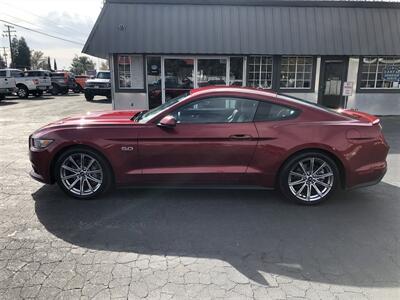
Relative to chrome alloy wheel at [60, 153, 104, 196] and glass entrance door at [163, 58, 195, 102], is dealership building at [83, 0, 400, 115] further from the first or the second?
chrome alloy wheel at [60, 153, 104, 196]

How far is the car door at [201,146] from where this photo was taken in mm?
4438

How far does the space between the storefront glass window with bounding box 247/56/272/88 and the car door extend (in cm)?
950

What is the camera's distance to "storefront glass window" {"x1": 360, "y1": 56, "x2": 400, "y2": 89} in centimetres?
1381

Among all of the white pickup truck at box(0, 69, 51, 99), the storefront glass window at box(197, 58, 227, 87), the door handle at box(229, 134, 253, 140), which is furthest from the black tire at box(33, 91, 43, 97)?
the door handle at box(229, 134, 253, 140)

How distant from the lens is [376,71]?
45.8 ft

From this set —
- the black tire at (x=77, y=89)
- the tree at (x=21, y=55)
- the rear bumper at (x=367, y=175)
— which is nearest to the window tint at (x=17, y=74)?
the black tire at (x=77, y=89)

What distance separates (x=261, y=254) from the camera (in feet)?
11.1

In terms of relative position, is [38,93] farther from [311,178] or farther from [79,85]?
[311,178]

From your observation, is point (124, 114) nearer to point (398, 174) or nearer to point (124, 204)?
point (124, 204)

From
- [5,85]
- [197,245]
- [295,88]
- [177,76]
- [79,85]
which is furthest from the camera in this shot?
[79,85]

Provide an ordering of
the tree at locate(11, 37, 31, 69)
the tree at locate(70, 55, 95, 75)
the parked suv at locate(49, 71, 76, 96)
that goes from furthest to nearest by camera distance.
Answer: the tree at locate(70, 55, 95, 75) → the tree at locate(11, 37, 31, 69) → the parked suv at locate(49, 71, 76, 96)

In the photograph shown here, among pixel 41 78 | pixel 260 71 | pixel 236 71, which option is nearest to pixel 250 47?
pixel 236 71

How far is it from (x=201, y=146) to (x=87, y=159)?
4.94ft

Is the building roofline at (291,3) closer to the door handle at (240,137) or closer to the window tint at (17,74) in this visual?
the door handle at (240,137)
